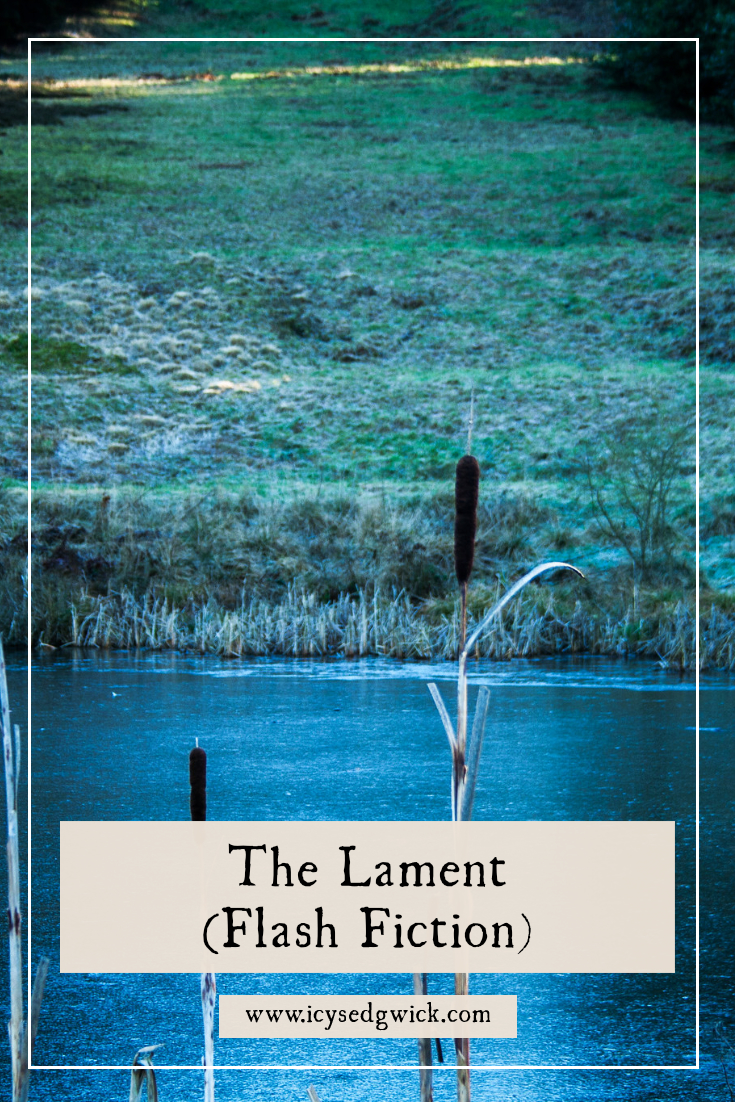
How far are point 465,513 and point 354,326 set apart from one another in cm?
1685

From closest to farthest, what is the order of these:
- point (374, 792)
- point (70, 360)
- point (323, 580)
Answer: point (374, 792) → point (323, 580) → point (70, 360)

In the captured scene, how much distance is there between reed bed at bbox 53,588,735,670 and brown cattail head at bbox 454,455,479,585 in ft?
18.4

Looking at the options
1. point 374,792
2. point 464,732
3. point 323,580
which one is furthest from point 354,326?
point 464,732

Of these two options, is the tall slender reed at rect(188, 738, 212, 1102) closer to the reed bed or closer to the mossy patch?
the reed bed

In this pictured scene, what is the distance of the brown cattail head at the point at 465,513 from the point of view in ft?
2.25

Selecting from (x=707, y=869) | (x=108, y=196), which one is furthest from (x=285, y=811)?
(x=108, y=196)

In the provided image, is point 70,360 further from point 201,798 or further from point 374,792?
point 201,798

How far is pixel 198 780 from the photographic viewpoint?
71 cm

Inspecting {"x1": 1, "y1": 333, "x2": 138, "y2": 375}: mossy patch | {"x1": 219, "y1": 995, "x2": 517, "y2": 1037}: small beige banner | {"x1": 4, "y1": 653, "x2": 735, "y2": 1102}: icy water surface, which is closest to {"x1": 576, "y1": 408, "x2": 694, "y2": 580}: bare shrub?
{"x1": 4, "y1": 653, "x2": 735, "y2": 1102}: icy water surface

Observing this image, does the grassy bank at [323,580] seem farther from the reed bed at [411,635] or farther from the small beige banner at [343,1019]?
the small beige banner at [343,1019]

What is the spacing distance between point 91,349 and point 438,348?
4692 millimetres

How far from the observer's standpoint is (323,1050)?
2264mm

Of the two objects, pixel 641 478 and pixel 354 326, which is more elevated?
pixel 354 326

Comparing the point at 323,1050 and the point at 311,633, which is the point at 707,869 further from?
the point at 311,633
